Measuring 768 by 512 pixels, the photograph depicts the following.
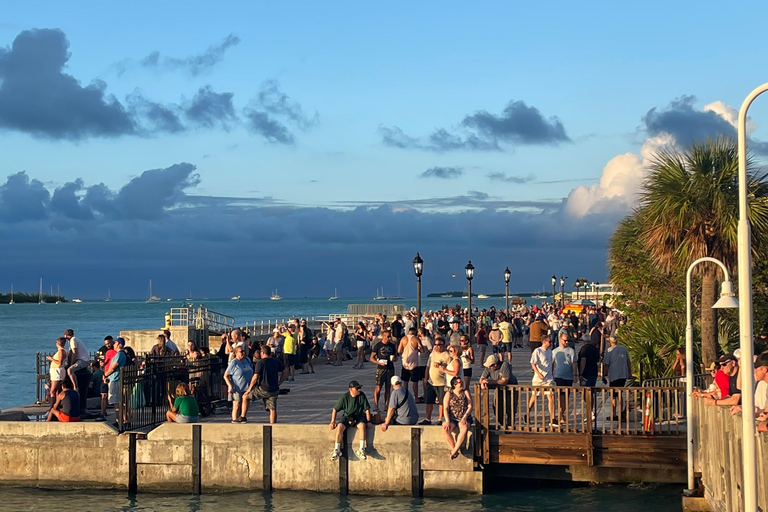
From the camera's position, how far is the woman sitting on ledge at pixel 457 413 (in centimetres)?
1620

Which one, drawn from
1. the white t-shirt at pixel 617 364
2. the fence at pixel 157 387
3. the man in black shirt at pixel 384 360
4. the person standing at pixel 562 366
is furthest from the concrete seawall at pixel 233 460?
the white t-shirt at pixel 617 364

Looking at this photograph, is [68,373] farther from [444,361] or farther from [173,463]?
[444,361]

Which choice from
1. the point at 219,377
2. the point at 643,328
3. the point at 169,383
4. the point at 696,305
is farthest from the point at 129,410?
the point at 696,305

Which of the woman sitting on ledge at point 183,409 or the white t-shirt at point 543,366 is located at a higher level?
the white t-shirt at point 543,366

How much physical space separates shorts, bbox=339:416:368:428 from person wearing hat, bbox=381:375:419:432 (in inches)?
16.1

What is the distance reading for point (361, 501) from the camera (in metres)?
16.8

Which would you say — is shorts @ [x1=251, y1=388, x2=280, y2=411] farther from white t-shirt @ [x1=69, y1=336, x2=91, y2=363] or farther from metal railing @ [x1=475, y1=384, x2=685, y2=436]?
white t-shirt @ [x1=69, y1=336, x2=91, y2=363]

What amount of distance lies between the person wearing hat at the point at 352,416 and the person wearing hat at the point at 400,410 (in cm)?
41

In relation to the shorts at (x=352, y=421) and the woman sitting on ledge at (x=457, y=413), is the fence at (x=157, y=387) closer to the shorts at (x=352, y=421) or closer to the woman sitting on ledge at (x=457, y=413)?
the shorts at (x=352, y=421)

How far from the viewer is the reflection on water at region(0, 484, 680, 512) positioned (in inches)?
645

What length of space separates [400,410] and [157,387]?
17.5 ft

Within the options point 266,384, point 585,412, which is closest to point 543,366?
point 585,412

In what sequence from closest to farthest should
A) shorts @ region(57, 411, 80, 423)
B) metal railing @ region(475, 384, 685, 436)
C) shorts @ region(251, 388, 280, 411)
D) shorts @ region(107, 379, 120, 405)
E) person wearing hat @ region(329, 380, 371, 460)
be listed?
metal railing @ region(475, 384, 685, 436)
person wearing hat @ region(329, 380, 371, 460)
shorts @ region(251, 388, 280, 411)
shorts @ region(57, 411, 80, 423)
shorts @ region(107, 379, 120, 405)

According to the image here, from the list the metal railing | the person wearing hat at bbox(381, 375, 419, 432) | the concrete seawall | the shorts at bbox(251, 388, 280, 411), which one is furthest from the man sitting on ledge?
the metal railing
